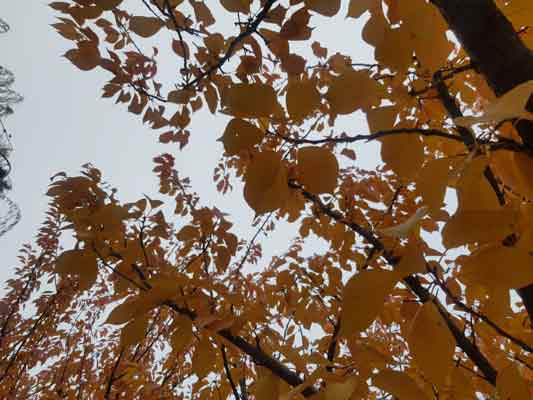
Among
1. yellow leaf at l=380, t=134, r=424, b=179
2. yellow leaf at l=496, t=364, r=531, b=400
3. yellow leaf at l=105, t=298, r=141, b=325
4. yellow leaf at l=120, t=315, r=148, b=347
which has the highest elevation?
yellow leaf at l=380, t=134, r=424, b=179

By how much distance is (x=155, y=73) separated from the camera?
3.92 feet

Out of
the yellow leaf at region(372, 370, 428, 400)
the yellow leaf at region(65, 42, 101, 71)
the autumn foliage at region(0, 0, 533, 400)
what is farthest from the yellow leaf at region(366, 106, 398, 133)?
the yellow leaf at region(65, 42, 101, 71)

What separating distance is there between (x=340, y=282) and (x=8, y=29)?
11.9 meters

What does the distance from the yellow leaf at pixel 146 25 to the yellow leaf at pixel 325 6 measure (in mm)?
392

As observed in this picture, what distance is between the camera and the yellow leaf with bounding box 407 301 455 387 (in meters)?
0.36

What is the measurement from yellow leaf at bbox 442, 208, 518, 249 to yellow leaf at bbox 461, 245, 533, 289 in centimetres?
2

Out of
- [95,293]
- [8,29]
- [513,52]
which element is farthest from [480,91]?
[8,29]

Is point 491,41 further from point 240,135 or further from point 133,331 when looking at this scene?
point 133,331

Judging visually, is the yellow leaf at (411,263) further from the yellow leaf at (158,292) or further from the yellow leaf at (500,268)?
the yellow leaf at (158,292)

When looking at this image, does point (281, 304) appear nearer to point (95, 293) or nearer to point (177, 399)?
point (177, 399)

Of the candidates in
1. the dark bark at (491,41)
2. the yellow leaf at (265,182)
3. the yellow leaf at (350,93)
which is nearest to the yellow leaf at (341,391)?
the yellow leaf at (265,182)

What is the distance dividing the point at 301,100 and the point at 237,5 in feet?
0.89

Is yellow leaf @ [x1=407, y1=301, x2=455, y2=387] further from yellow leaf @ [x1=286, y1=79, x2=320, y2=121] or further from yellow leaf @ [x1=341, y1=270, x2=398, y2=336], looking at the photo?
yellow leaf @ [x1=286, y1=79, x2=320, y2=121]

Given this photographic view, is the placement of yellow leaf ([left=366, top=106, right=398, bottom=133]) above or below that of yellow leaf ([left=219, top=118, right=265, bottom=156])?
above
